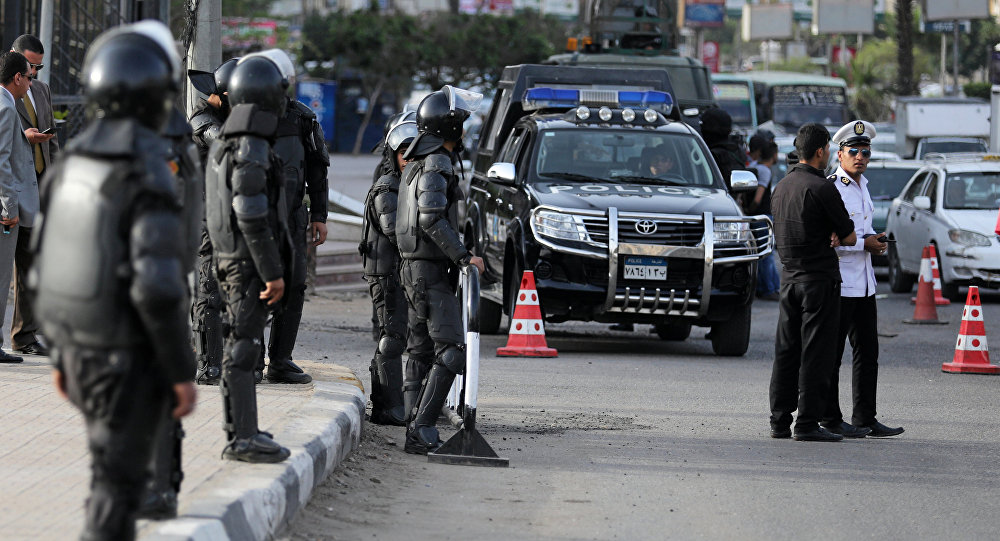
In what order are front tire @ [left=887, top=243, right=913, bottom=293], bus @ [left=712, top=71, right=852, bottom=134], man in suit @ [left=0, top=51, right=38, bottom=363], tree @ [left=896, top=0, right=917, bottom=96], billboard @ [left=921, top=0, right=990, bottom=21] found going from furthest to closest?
billboard @ [left=921, top=0, right=990, bottom=21] < tree @ [left=896, top=0, right=917, bottom=96] < bus @ [left=712, top=71, right=852, bottom=134] < front tire @ [left=887, top=243, right=913, bottom=293] < man in suit @ [left=0, top=51, right=38, bottom=363]

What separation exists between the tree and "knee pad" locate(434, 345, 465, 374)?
44.4 m

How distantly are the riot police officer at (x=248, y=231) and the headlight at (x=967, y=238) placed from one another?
12.8m

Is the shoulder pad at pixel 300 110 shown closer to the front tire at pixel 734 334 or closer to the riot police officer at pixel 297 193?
the riot police officer at pixel 297 193

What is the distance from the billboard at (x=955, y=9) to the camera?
175ft

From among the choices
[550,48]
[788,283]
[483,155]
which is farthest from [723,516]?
[550,48]

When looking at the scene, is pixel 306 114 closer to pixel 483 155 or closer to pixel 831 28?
pixel 483 155

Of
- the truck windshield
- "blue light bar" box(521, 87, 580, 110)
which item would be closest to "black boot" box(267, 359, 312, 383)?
the truck windshield

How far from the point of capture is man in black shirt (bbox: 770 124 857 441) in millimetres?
8562

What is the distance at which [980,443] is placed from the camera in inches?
345

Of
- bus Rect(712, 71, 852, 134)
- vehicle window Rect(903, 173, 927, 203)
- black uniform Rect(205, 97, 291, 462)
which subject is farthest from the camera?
bus Rect(712, 71, 852, 134)

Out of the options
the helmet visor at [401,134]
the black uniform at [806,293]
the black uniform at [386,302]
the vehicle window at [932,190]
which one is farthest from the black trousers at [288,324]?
the vehicle window at [932,190]

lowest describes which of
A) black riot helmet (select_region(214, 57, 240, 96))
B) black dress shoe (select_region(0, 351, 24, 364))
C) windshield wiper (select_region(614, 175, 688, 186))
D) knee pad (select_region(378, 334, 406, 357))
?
black dress shoe (select_region(0, 351, 24, 364))

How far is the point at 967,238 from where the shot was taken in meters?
17.6

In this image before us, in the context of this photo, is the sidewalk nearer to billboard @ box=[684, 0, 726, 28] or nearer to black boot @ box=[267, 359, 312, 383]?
black boot @ box=[267, 359, 312, 383]
